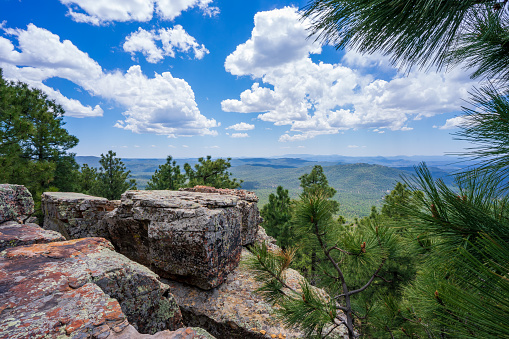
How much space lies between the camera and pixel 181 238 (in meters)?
7.04

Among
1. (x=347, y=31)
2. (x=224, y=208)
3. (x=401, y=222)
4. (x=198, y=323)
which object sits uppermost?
(x=347, y=31)

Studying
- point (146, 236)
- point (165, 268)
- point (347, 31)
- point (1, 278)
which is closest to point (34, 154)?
point (146, 236)

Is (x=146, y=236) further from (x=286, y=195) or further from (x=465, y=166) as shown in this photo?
(x=286, y=195)

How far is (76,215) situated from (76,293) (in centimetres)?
763

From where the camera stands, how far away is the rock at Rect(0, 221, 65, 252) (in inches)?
155

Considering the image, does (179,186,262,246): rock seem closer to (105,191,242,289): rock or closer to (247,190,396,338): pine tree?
(105,191,242,289): rock

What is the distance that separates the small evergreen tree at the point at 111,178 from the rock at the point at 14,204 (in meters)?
17.7

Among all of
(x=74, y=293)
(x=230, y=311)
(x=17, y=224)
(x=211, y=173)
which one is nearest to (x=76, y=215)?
(x=17, y=224)

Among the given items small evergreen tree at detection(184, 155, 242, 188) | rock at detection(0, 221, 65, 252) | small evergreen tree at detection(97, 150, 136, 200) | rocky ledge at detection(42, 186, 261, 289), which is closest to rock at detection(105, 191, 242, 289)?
rocky ledge at detection(42, 186, 261, 289)

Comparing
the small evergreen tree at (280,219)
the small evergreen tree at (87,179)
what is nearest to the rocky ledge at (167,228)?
the small evergreen tree at (280,219)

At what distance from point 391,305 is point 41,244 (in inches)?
266

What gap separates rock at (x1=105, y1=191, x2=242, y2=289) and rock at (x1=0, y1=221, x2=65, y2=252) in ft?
9.98

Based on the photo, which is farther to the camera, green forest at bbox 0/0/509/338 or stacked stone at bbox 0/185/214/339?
stacked stone at bbox 0/185/214/339

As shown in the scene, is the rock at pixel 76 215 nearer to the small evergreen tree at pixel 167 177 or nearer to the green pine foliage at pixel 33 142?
the green pine foliage at pixel 33 142
